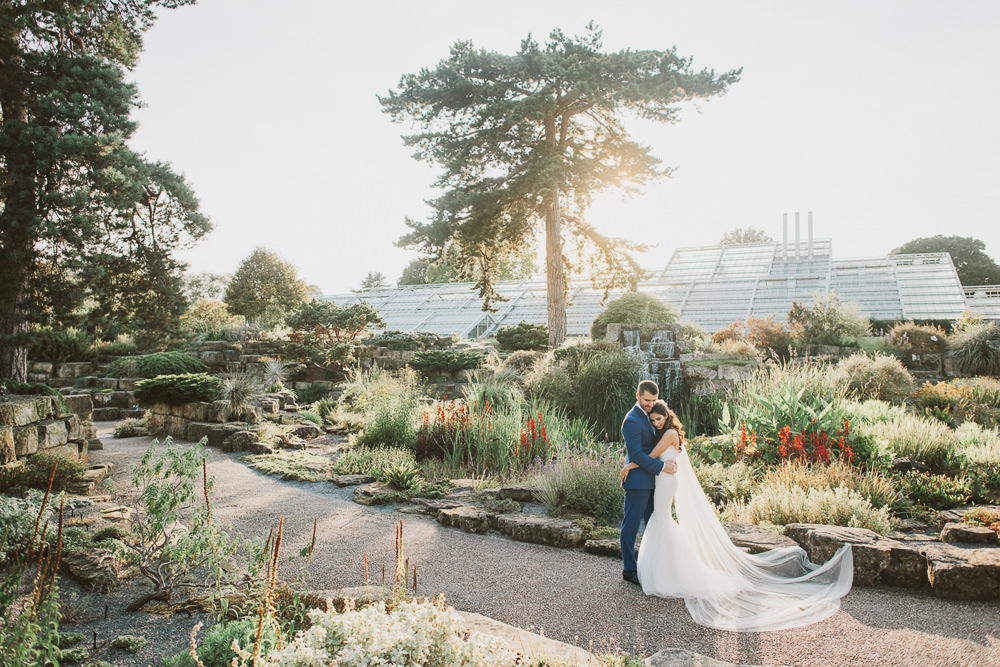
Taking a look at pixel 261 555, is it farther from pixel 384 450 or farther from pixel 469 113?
pixel 469 113

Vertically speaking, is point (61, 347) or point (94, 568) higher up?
point (61, 347)

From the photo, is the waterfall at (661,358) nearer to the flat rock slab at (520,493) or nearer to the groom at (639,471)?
the flat rock slab at (520,493)

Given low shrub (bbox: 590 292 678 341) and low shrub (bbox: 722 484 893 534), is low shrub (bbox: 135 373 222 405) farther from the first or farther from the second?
low shrub (bbox: 590 292 678 341)

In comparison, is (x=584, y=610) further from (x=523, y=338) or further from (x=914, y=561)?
(x=523, y=338)

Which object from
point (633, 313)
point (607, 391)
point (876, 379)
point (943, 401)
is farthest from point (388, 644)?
point (633, 313)

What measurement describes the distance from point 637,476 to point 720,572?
801mm

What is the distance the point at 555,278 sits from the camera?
16.8 m

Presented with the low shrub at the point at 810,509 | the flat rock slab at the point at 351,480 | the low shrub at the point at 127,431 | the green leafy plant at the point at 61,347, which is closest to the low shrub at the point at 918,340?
the low shrub at the point at 810,509

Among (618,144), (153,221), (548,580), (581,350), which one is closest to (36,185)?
(153,221)

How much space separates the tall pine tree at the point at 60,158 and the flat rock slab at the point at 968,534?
399 inches

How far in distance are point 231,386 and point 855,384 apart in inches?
428

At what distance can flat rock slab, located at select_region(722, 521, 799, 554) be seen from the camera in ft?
14.0

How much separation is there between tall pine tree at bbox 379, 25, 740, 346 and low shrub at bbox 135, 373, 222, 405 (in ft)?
24.8

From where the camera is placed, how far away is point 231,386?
1019 centimetres
